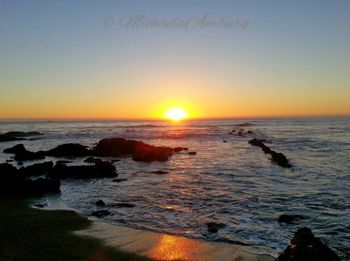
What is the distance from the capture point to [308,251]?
9703mm

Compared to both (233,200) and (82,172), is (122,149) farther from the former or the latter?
(233,200)

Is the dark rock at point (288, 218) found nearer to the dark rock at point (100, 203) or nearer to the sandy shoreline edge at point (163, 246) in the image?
the sandy shoreline edge at point (163, 246)

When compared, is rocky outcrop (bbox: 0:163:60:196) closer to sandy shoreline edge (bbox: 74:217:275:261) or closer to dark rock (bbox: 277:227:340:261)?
sandy shoreline edge (bbox: 74:217:275:261)

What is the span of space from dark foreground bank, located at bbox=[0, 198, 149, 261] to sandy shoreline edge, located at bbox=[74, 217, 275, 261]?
1.60ft

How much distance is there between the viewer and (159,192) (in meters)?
22.0

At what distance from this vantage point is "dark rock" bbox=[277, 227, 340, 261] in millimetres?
9547

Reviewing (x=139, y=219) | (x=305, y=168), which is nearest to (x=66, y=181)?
(x=139, y=219)

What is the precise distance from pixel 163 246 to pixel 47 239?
3670 millimetres

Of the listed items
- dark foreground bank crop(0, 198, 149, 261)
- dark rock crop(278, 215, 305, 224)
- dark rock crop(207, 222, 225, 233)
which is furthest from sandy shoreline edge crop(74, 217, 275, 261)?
→ dark rock crop(278, 215, 305, 224)

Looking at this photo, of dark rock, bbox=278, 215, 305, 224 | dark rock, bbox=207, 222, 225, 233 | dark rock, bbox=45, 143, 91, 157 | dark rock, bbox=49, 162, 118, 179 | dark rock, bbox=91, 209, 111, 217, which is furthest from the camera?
dark rock, bbox=45, 143, 91, 157

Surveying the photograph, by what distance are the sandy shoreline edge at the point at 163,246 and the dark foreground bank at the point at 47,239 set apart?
19.2 inches

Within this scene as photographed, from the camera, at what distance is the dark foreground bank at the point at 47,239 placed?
1102 cm

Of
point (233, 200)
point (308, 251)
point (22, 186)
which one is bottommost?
point (233, 200)

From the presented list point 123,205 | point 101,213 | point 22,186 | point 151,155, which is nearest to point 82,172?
point 22,186
